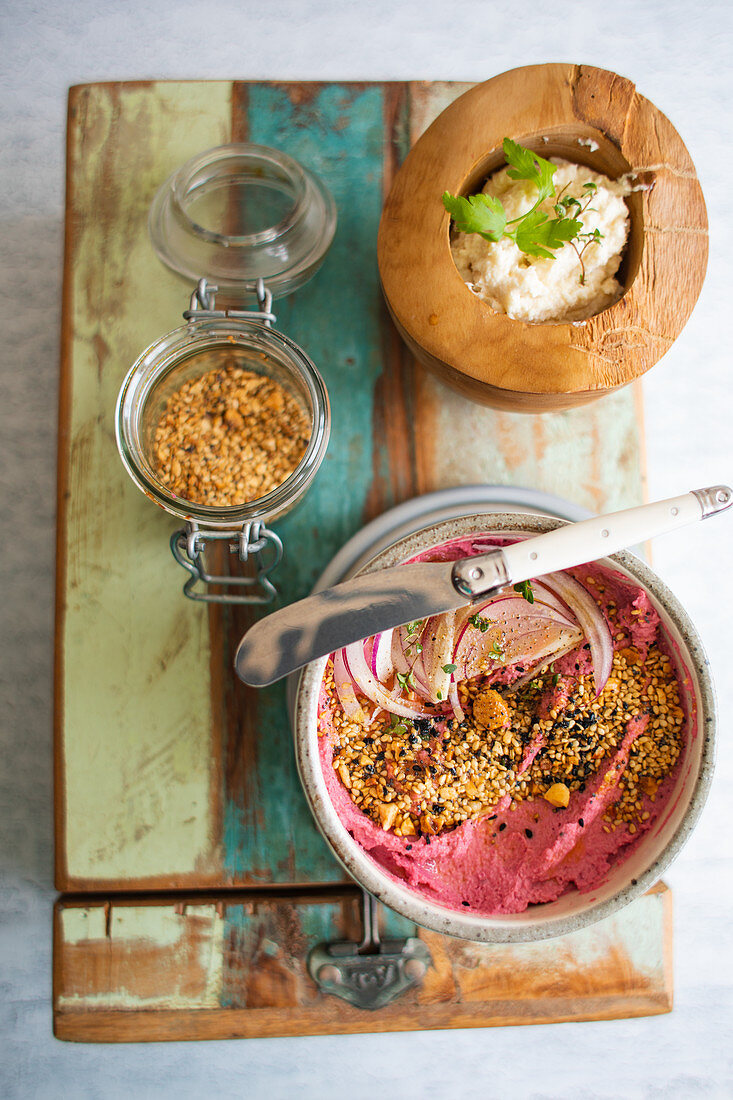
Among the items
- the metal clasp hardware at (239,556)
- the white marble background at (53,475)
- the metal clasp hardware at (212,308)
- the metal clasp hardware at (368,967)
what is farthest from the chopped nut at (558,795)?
the metal clasp hardware at (212,308)

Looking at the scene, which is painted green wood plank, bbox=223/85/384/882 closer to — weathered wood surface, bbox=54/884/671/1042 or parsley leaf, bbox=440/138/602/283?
weathered wood surface, bbox=54/884/671/1042

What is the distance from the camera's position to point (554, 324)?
0.66 metres

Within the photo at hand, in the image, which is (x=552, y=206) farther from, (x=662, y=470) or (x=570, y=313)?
(x=662, y=470)

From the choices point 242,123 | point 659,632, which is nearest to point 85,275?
point 242,123

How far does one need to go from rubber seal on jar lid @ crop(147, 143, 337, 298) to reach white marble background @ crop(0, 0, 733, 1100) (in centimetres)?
47

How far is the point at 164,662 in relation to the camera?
842mm

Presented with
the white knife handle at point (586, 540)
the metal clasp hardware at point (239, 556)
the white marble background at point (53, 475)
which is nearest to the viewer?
the white knife handle at point (586, 540)

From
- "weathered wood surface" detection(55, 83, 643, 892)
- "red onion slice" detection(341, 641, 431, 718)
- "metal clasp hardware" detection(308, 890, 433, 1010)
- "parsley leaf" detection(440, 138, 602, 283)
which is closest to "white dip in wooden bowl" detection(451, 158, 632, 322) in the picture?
"parsley leaf" detection(440, 138, 602, 283)

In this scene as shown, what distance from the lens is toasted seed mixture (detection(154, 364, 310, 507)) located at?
0.77 m

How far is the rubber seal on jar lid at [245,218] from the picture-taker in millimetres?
797

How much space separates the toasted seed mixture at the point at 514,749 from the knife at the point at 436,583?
0.12 m

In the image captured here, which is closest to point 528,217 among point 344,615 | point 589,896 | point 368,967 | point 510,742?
point 344,615

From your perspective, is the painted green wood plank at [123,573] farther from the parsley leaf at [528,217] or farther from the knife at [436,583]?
the parsley leaf at [528,217]

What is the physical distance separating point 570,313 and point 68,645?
655 millimetres
